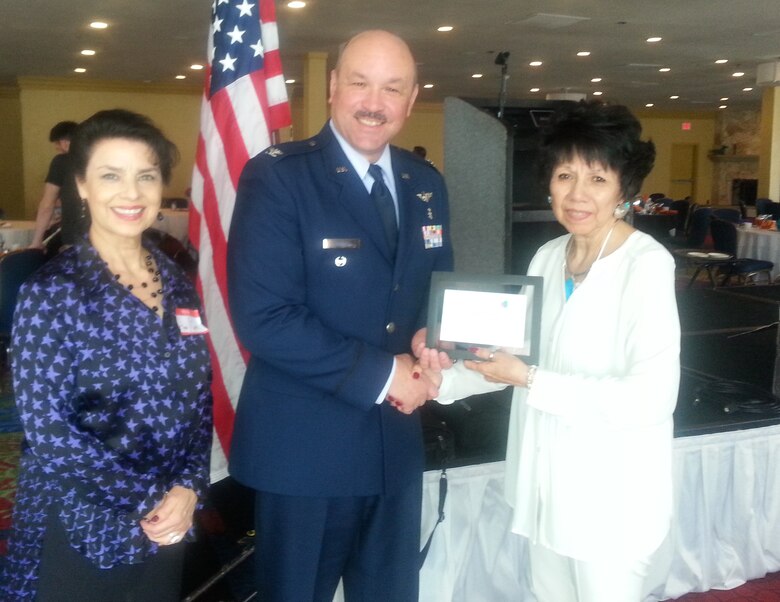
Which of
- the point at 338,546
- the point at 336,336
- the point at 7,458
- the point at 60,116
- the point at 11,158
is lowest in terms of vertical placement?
the point at 7,458

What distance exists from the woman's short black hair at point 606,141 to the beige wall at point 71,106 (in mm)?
12605

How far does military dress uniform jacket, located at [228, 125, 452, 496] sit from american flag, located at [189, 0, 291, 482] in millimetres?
780

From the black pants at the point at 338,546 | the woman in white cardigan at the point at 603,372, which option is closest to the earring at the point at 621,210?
the woman in white cardigan at the point at 603,372

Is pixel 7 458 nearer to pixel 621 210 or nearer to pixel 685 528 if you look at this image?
pixel 685 528

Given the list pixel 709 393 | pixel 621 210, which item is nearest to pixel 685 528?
pixel 709 393

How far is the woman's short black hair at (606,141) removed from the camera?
1.67m

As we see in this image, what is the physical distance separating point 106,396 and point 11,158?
16.7 metres

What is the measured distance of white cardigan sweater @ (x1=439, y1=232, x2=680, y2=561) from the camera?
159 cm

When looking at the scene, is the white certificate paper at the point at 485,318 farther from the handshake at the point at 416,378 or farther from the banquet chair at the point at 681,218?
the banquet chair at the point at 681,218

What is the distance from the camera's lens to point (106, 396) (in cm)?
143

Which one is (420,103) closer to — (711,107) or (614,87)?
(614,87)

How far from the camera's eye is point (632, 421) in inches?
63.3

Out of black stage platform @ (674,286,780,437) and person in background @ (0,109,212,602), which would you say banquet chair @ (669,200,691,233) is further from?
person in background @ (0,109,212,602)

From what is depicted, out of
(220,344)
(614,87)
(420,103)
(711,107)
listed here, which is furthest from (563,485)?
(711,107)
